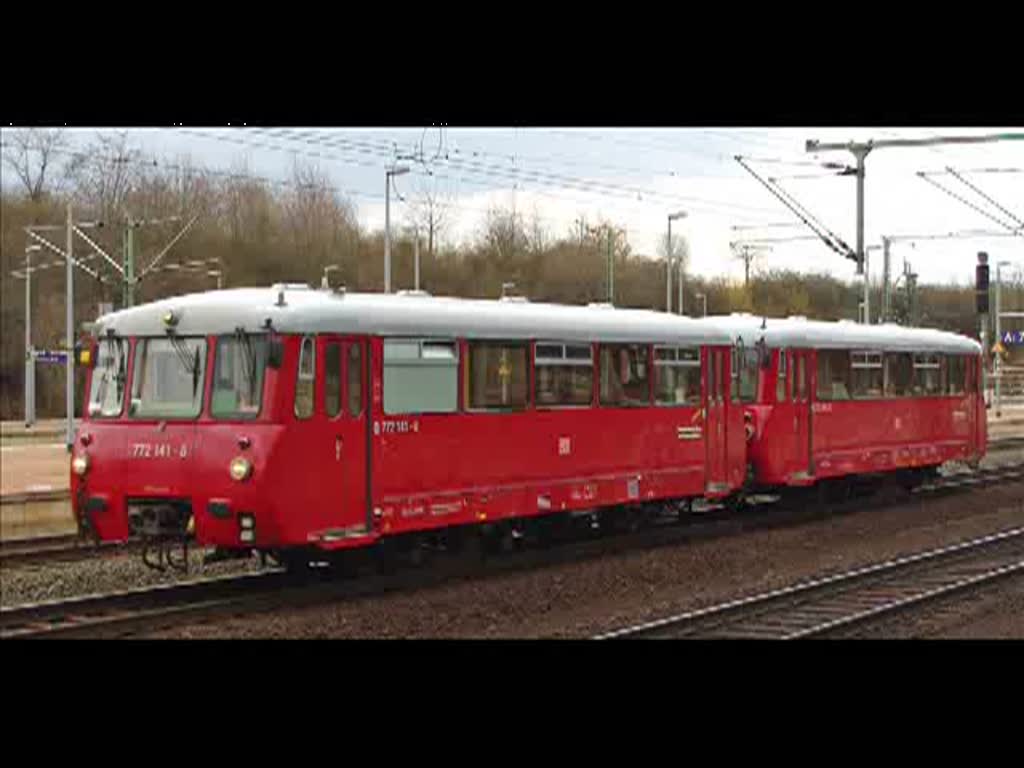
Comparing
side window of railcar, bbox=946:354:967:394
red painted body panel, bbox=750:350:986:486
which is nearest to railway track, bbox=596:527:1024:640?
red painted body panel, bbox=750:350:986:486

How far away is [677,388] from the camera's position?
2075 cm

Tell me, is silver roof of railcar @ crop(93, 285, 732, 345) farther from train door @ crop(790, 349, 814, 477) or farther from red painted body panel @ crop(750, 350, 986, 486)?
train door @ crop(790, 349, 814, 477)

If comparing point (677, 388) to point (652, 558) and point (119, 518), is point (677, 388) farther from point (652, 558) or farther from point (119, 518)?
point (119, 518)

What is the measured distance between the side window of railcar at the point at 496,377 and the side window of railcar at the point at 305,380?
2562 millimetres

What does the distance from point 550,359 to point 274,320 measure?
4.62m

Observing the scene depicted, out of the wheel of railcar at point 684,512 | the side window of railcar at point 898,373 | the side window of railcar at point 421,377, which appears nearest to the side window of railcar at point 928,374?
the side window of railcar at point 898,373

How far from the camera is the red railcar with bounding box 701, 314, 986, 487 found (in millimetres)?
23359

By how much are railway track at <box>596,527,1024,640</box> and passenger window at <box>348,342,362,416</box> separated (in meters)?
3.73

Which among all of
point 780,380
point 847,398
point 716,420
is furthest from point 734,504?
point 716,420

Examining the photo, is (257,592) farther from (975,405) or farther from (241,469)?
(975,405)

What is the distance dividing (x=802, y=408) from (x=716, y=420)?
289 centimetres

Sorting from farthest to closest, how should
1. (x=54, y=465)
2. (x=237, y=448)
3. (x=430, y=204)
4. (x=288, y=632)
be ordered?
(x=430, y=204) < (x=54, y=465) < (x=237, y=448) < (x=288, y=632)

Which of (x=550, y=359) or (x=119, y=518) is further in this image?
(x=550, y=359)

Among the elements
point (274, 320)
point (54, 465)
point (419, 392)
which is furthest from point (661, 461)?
point (54, 465)
